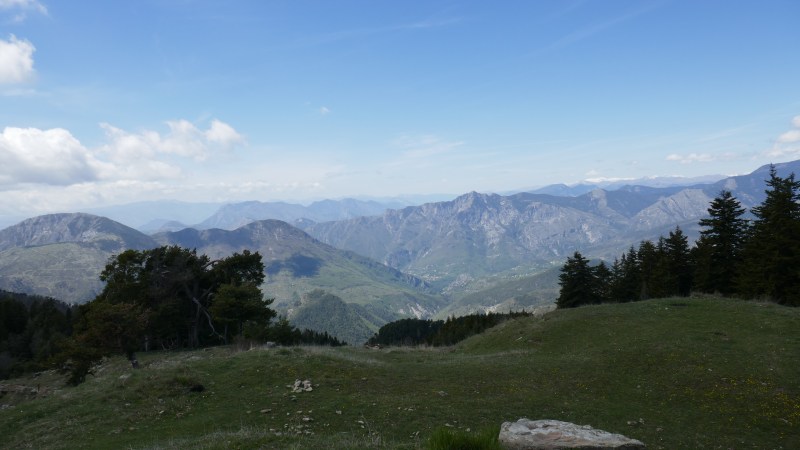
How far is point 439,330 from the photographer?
97.6 metres

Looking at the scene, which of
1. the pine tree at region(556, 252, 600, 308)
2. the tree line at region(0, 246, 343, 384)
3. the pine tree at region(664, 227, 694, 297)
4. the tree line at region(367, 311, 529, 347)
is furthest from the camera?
the tree line at region(367, 311, 529, 347)

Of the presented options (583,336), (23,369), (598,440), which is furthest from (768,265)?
(23,369)

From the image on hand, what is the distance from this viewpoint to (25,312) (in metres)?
85.1

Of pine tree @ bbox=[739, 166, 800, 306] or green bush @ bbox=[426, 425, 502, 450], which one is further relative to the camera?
pine tree @ bbox=[739, 166, 800, 306]

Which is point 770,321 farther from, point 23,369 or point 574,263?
point 23,369

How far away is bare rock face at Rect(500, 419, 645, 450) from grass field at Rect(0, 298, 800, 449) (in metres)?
1.94

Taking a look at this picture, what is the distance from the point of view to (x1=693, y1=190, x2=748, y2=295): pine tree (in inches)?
1989

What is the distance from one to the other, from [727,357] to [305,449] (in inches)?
1009

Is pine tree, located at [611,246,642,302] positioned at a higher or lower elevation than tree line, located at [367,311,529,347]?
higher

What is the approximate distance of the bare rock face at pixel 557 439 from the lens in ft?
33.8

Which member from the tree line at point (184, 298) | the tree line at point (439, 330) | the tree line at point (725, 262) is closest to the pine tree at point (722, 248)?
the tree line at point (725, 262)

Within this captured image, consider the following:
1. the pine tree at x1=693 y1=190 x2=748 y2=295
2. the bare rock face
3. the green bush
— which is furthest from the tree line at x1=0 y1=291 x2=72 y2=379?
the pine tree at x1=693 y1=190 x2=748 y2=295

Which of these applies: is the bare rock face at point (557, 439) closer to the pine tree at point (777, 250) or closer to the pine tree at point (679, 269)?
the pine tree at point (777, 250)

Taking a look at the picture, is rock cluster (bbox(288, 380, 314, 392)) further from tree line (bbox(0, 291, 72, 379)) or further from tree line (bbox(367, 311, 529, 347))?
tree line (bbox(0, 291, 72, 379))
